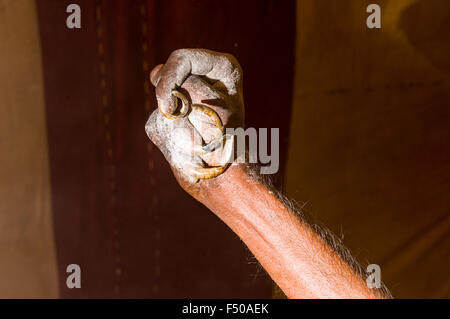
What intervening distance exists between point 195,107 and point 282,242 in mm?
155

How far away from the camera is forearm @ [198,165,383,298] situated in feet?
1.26

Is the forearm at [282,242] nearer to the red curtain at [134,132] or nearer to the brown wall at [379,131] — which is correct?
the red curtain at [134,132]

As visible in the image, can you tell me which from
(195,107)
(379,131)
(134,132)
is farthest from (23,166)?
(379,131)

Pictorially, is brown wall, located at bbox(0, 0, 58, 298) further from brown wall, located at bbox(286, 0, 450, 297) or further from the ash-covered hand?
brown wall, located at bbox(286, 0, 450, 297)

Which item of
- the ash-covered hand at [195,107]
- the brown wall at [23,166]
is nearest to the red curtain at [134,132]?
the brown wall at [23,166]

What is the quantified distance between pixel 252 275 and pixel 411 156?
526 mm

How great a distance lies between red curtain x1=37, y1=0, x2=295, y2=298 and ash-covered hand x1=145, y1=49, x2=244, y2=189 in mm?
372

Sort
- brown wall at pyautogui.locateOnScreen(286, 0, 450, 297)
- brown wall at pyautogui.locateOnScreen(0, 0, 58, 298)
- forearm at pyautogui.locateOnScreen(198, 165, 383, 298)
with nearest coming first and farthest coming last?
forearm at pyautogui.locateOnScreen(198, 165, 383, 298)
brown wall at pyautogui.locateOnScreen(0, 0, 58, 298)
brown wall at pyautogui.locateOnScreen(286, 0, 450, 297)

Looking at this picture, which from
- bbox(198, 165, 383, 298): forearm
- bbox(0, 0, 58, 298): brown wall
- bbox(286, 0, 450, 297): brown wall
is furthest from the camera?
bbox(286, 0, 450, 297): brown wall

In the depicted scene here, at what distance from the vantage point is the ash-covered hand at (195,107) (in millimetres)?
404

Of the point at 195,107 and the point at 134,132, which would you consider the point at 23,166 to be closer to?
the point at 134,132

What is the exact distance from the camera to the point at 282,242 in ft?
1.34

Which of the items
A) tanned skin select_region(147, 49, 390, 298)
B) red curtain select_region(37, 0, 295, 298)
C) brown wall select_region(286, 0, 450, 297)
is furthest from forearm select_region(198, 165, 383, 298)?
brown wall select_region(286, 0, 450, 297)

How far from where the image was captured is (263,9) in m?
0.82
